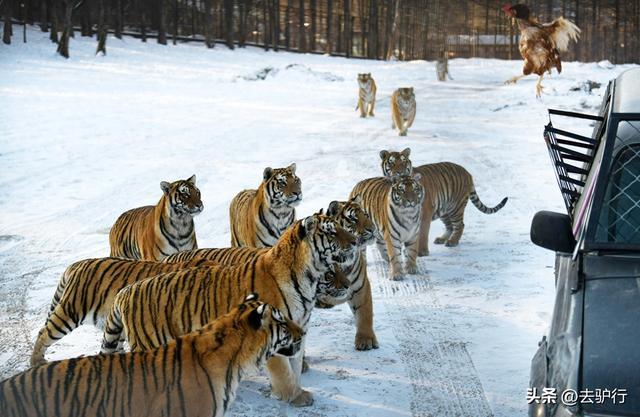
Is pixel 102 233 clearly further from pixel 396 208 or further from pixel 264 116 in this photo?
pixel 264 116

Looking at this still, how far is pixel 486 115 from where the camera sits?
2075 cm

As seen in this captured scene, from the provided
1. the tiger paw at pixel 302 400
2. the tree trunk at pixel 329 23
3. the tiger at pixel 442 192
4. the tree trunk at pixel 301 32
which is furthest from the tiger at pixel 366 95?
the tree trunk at pixel 329 23

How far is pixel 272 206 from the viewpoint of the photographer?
7.60 metres

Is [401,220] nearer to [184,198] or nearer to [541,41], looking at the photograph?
[184,198]

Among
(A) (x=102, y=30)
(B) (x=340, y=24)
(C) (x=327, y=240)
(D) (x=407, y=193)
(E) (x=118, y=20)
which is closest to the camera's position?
(C) (x=327, y=240)

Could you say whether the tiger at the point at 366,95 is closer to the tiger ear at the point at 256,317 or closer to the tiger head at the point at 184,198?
the tiger head at the point at 184,198

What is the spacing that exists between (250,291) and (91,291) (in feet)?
4.07

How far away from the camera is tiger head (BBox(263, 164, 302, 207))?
296 inches

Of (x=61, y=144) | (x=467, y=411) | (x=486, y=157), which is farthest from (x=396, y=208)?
(x=61, y=144)

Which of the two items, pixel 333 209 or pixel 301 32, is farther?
pixel 301 32

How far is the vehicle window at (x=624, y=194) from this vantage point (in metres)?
3.88

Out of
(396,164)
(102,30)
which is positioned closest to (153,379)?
(396,164)

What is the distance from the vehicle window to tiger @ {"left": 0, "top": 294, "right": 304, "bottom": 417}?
62.5 inches

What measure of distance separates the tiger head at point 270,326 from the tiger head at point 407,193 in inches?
154
